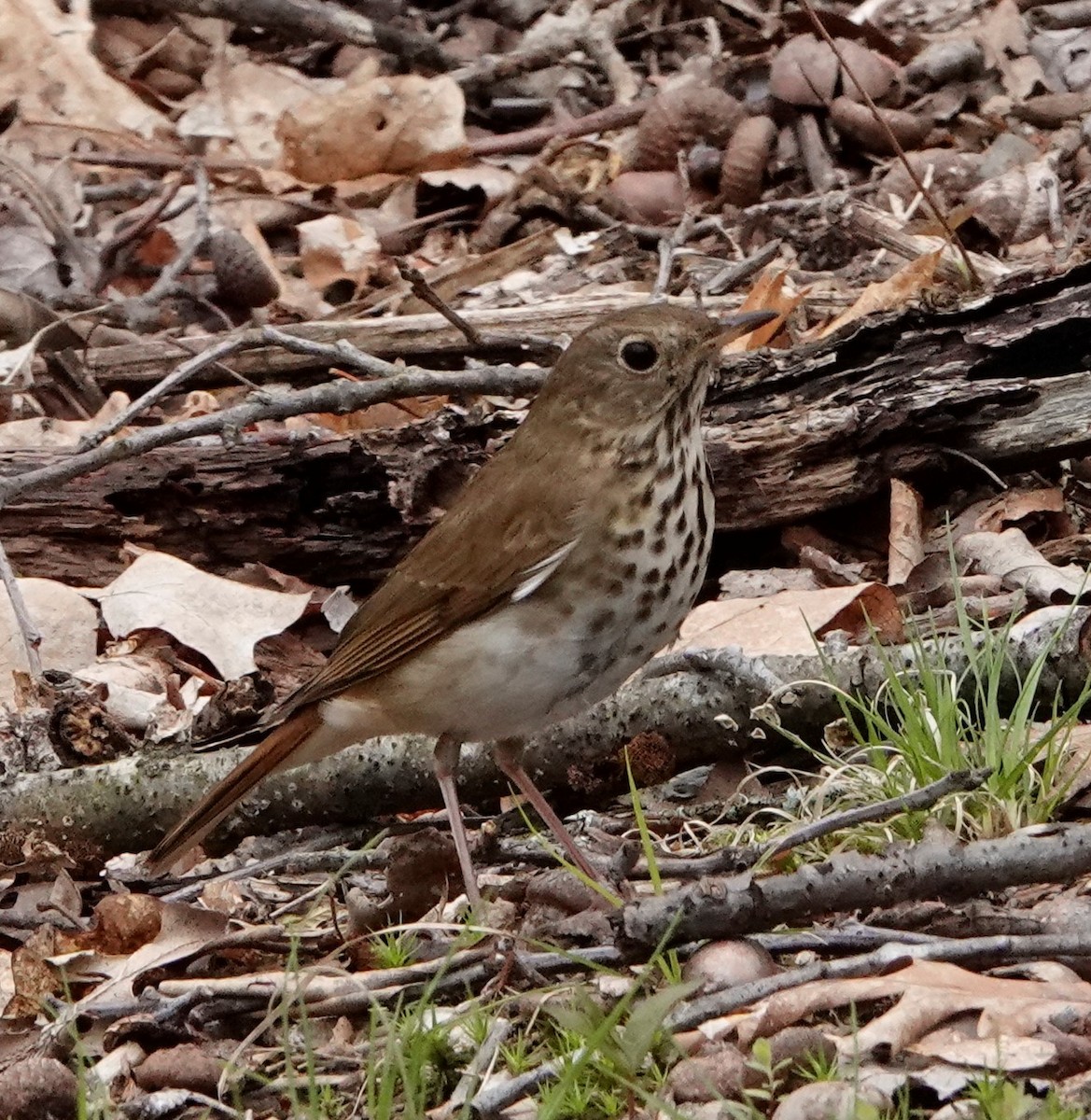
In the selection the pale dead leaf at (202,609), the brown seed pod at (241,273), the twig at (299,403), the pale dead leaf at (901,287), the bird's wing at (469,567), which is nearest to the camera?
the bird's wing at (469,567)

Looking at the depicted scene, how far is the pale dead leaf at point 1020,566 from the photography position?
4.50 metres

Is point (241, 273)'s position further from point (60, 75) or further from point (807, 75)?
point (807, 75)

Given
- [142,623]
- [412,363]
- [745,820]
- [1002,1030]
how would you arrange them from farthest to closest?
[412,363] → [142,623] → [745,820] → [1002,1030]

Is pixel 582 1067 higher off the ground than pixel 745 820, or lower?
higher

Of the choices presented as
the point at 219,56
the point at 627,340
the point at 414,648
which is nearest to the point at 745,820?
the point at 414,648

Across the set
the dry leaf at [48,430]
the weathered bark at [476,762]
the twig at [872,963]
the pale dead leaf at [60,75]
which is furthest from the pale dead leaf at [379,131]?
the twig at [872,963]

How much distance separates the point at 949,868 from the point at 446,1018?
905 mm

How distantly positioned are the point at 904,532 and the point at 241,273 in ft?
11.3

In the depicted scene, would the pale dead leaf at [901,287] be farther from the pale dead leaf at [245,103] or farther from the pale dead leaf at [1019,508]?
the pale dead leaf at [245,103]

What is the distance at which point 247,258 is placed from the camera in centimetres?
735

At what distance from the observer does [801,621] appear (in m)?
4.45

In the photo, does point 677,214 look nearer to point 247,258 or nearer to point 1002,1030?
point 247,258

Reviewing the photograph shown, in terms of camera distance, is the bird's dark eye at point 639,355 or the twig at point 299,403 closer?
the bird's dark eye at point 639,355

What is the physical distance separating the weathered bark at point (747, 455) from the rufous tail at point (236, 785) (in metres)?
1.30
